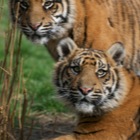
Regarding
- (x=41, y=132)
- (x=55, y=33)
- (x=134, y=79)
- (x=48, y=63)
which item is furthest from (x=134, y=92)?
(x=48, y=63)

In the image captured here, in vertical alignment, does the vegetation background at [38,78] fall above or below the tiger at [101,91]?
below

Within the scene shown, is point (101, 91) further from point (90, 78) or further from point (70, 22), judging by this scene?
point (70, 22)

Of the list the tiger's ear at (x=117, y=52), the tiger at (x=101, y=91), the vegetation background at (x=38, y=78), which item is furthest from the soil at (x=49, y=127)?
the tiger's ear at (x=117, y=52)

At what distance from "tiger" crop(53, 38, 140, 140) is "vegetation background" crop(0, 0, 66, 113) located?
974 mm

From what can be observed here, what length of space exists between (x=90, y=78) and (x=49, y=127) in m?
1.93

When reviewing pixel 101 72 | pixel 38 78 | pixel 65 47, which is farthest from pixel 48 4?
pixel 38 78

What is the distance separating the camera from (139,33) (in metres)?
7.15

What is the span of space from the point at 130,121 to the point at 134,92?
8.9 inches

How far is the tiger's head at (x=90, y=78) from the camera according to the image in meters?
5.67

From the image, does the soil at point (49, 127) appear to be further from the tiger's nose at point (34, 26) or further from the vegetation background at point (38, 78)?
the tiger's nose at point (34, 26)

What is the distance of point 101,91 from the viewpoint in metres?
5.71

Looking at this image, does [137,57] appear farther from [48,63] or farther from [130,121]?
[48,63]

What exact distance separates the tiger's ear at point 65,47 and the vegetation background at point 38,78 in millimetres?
852

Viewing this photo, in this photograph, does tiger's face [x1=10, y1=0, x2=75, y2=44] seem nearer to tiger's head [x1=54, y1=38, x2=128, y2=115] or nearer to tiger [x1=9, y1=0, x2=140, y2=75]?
tiger [x1=9, y1=0, x2=140, y2=75]
